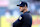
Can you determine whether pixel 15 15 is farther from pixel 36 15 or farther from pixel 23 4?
pixel 23 4

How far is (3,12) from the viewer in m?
2.63

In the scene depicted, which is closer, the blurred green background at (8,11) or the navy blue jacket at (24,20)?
the navy blue jacket at (24,20)

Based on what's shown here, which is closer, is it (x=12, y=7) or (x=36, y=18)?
(x=12, y=7)

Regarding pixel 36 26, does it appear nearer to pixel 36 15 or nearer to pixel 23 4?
pixel 36 15

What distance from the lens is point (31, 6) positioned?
2.79 metres

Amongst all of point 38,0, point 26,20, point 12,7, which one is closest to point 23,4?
point 26,20

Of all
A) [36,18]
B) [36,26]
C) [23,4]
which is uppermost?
[23,4]

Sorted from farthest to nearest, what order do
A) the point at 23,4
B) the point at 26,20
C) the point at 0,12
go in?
the point at 0,12
the point at 23,4
the point at 26,20

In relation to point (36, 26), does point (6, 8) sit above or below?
above

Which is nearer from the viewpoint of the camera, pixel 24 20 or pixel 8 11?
pixel 24 20

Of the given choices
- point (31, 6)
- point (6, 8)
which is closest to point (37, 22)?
point (31, 6)

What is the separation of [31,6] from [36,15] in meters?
0.30

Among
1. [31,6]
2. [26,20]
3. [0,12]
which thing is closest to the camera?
[26,20]

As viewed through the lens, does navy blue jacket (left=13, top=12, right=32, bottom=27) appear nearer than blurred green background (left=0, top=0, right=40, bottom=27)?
Yes
